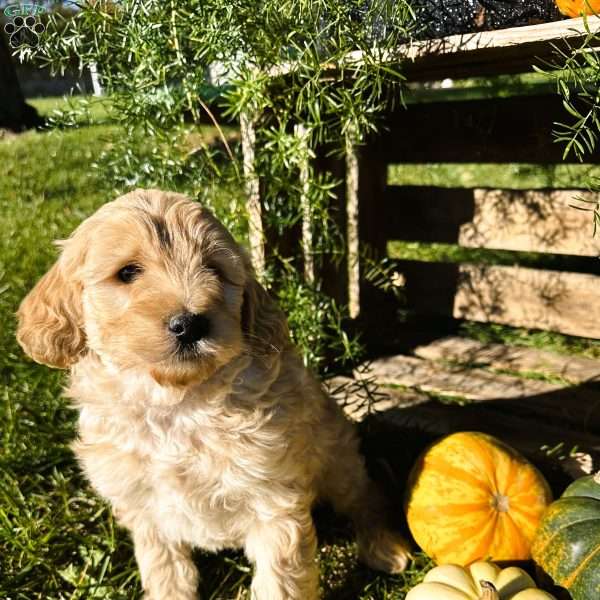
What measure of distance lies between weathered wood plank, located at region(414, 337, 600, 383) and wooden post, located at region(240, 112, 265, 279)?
1504mm

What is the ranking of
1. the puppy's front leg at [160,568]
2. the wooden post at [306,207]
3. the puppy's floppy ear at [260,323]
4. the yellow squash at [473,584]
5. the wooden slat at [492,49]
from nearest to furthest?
the wooden slat at [492,49] < the yellow squash at [473,584] < the puppy's floppy ear at [260,323] < the puppy's front leg at [160,568] < the wooden post at [306,207]

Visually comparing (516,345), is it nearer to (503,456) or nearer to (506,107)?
(506,107)

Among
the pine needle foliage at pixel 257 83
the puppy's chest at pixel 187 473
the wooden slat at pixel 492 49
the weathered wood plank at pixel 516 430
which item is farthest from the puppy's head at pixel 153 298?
the weathered wood plank at pixel 516 430

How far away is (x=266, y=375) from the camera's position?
226 centimetres

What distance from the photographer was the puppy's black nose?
73.1 inches

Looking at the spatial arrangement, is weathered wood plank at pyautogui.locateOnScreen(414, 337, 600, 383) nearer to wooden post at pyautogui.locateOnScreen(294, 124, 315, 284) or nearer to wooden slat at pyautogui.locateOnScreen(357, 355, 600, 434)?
wooden slat at pyautogui.locateOnScreen(357, 355, 600, 434)

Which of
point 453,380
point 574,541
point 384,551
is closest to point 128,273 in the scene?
point 384,551

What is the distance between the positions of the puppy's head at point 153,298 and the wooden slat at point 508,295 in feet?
6.81

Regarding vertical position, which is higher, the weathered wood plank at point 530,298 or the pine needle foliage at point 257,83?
the pine needle foliage at point 257,83

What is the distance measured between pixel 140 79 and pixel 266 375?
1476 millimetres

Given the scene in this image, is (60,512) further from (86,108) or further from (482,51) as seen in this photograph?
(482,51)

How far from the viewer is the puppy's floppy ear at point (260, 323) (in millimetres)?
2225

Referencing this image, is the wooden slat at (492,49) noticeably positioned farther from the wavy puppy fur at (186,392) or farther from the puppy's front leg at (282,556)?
the puppy's front leg at (282,556)

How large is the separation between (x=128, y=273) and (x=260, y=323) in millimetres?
482
